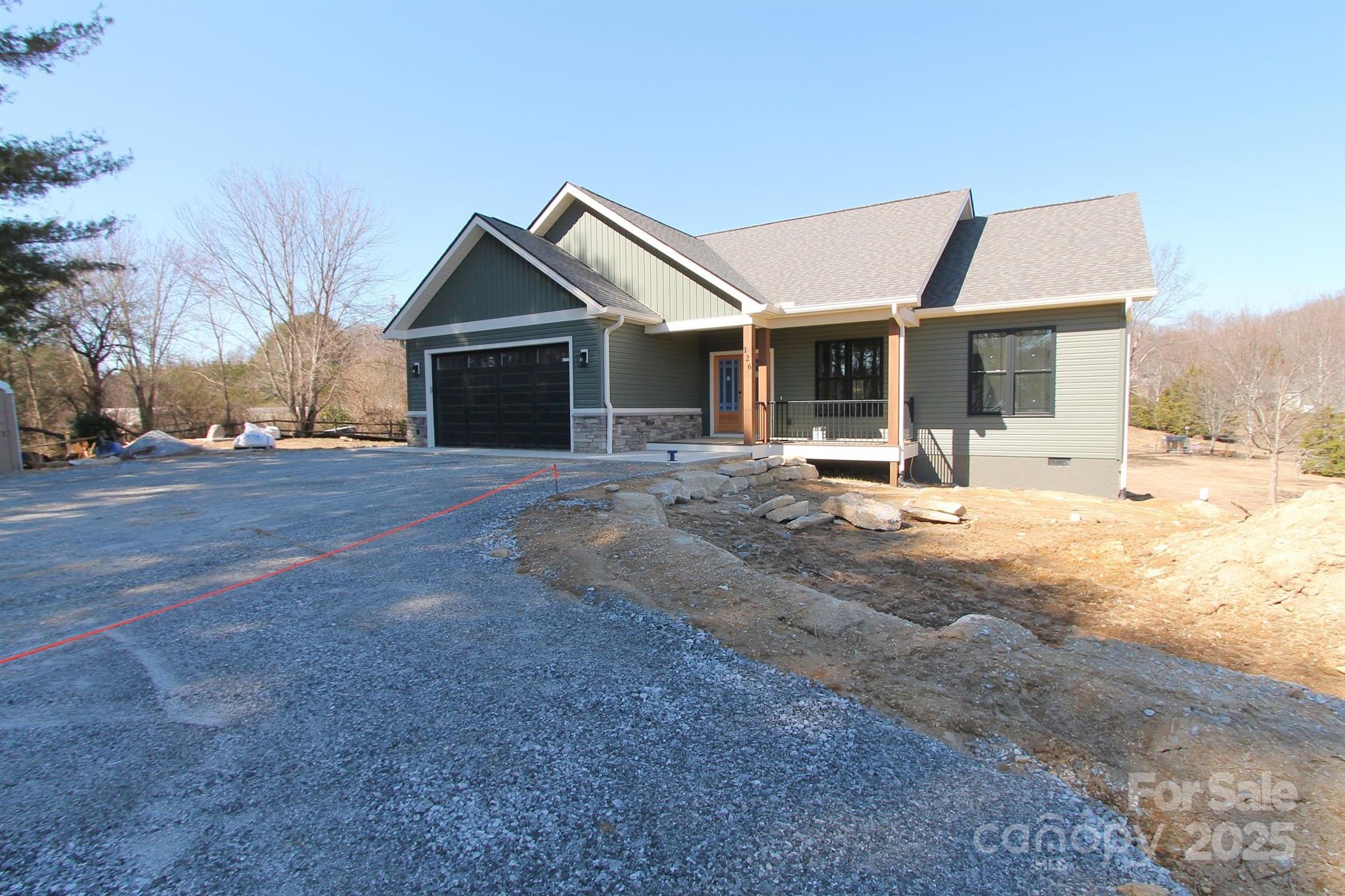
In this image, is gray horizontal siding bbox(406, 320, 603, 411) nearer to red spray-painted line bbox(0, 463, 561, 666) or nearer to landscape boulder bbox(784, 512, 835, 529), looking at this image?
red spray-painted line bbox(0, 463, 561, 666)

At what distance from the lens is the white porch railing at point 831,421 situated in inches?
508

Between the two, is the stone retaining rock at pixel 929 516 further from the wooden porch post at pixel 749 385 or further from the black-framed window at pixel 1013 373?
the black-framed window at pixel 1013 373

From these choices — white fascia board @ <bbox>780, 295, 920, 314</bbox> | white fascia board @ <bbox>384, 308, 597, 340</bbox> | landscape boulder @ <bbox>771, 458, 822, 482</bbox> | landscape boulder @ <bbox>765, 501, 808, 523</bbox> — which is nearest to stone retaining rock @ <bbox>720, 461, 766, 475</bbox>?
landscape boulder @ <bbox>771, 458, 822, 482</bbox>

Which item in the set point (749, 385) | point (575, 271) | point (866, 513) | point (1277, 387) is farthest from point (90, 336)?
point (1277, 387)

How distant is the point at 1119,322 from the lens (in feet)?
36.9

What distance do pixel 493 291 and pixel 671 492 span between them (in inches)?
302

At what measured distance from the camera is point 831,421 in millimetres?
13578

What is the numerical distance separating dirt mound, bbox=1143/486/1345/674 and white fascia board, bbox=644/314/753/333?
814cm

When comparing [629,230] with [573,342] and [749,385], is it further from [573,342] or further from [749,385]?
[749,385]

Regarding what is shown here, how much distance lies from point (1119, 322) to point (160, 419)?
27.5m

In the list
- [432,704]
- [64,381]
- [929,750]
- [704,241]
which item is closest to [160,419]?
[64,381]

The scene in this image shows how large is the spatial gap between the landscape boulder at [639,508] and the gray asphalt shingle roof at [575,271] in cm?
565

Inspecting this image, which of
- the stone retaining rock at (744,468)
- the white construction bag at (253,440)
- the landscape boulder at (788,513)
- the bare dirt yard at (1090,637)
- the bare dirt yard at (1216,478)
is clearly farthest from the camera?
the white construction bag at (253,440)

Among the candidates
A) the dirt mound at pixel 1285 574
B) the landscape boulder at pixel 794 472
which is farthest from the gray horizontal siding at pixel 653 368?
the dirt mound at pixel 1285 574
